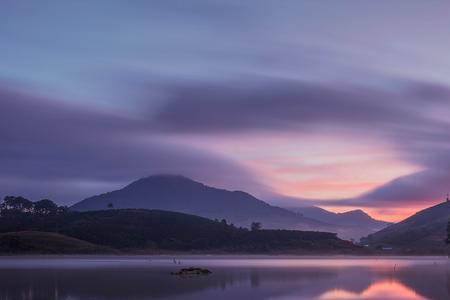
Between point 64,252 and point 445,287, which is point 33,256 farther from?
point 445,287

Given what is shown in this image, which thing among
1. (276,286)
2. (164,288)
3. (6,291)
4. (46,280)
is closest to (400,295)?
(276,286)

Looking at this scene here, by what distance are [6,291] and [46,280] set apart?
15.0m

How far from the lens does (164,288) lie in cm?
6322

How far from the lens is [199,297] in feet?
174

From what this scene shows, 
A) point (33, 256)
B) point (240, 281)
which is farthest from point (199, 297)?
point (33, 256)

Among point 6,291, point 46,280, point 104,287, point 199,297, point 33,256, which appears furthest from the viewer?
point 33,256

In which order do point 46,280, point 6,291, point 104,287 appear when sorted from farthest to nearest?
point 46,280 → point 104,287 → point 6,291

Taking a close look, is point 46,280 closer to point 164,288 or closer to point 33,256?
point 164,288

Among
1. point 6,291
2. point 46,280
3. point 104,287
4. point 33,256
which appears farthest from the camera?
point 33,256

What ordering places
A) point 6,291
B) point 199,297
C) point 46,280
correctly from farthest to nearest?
1. point 46,280
2. point 6,291
3. point 199,297

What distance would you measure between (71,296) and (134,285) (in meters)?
13.4

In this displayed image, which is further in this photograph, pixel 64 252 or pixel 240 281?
pixel 64 252

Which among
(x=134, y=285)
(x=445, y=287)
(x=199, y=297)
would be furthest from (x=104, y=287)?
(x=445, y=287)

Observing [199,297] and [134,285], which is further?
[134,285]
